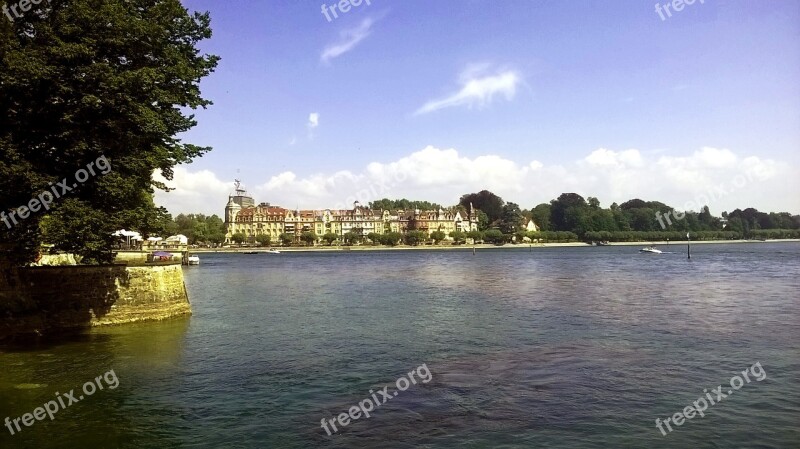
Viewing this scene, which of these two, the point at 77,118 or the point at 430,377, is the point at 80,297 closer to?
the point at 77,118

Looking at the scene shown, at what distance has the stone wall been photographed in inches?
1001

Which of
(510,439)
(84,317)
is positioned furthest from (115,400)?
(84,317)

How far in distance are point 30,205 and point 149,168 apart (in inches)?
207

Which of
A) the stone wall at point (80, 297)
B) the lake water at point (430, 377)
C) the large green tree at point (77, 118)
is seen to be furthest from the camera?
the stone wall at point (80, 297)

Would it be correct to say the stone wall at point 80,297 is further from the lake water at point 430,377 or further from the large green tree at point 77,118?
the large green tree at point 77,118

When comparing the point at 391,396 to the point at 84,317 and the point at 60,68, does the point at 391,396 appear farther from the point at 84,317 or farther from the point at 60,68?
the point at 84,317

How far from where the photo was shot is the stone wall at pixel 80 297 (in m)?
25.4

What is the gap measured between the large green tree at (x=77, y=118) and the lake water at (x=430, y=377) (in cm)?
576

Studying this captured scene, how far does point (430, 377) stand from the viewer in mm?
19344

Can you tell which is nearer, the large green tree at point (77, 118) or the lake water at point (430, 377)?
the lake water at point (430, 377)

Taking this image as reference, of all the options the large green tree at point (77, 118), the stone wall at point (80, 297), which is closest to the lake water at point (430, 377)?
the stone wall at point (80, 297)

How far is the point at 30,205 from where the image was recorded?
71.8 ft

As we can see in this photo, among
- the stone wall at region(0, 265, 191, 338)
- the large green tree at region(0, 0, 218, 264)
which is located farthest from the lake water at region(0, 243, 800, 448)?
the large green tree at region(0, 0, 218, 264)

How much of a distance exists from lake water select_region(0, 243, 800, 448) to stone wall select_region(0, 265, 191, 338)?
1.41 m
